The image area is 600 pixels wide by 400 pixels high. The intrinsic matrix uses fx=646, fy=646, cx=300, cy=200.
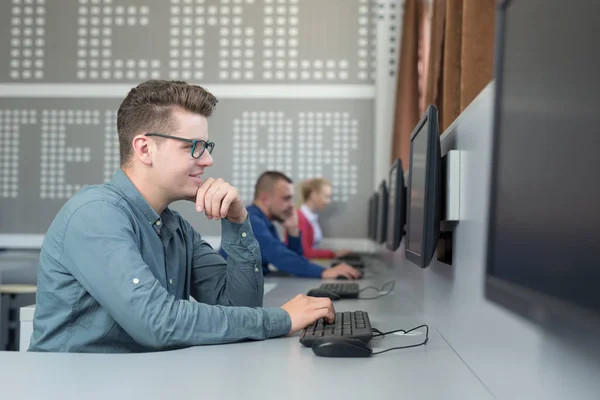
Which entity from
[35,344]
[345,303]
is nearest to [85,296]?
[35,344]

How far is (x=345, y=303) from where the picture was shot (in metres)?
2.01

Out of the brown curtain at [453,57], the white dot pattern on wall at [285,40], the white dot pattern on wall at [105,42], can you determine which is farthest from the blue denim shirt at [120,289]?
the white dot pattern on wall at [105,42]

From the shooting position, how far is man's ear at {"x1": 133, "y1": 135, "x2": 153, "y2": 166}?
4.85 ft

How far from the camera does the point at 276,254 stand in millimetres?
3309

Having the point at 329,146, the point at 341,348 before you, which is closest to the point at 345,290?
the point at 341,348

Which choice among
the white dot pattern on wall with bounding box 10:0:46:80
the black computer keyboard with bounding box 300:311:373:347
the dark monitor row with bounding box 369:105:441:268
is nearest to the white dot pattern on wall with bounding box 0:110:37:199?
the white dot pattern on wall with bounding box 10:0:46:80

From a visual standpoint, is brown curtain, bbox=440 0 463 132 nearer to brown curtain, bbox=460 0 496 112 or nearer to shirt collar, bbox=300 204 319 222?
brown curtain, bbox=460 0 496 112

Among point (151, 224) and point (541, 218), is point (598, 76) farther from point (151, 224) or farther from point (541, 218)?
point (151, 224)

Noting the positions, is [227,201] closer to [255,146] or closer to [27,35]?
[255,146]

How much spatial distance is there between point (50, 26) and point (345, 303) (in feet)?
12.6

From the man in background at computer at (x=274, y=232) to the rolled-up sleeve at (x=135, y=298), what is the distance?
1.73 metres

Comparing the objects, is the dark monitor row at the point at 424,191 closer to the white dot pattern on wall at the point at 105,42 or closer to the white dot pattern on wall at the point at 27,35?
the white dot pattern on wall at the point at 105,42

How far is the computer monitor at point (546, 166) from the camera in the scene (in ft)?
1.62

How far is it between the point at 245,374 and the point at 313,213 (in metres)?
3.73
